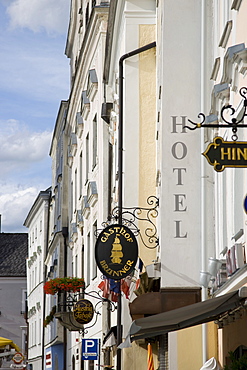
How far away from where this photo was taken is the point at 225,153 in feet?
26.3

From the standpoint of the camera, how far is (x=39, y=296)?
179ft

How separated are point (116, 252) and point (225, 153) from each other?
9.31 m

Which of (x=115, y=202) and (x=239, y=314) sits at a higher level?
(x=115, y=202)

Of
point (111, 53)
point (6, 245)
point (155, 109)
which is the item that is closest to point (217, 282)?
point (155, 109)

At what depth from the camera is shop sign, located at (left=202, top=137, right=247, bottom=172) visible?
26.2 feet

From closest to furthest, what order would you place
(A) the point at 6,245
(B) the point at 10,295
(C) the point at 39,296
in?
1. (C) the point at 39,296
2. (B) the point at 10,295
3. (A) the point at 6,245

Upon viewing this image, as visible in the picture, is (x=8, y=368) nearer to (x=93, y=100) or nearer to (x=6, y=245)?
(x=6, y=245)

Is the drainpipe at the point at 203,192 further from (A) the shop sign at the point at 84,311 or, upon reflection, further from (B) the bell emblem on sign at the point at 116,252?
(A) the shop sign at the point at 84,311

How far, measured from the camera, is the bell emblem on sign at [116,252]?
17.0 m

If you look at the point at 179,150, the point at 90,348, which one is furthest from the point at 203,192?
the point at 90,348

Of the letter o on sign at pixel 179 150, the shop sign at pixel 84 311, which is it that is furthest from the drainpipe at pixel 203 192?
the shop sign at pixel 84 311

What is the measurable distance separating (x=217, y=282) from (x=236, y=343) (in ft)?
3.22

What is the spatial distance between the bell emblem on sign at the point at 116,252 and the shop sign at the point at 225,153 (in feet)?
30.3

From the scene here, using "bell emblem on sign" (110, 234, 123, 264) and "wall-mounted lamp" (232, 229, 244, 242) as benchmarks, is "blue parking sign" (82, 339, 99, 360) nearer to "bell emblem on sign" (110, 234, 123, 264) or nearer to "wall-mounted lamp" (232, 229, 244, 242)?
"bell emblem on sign" (110, 234, 123, 264)
